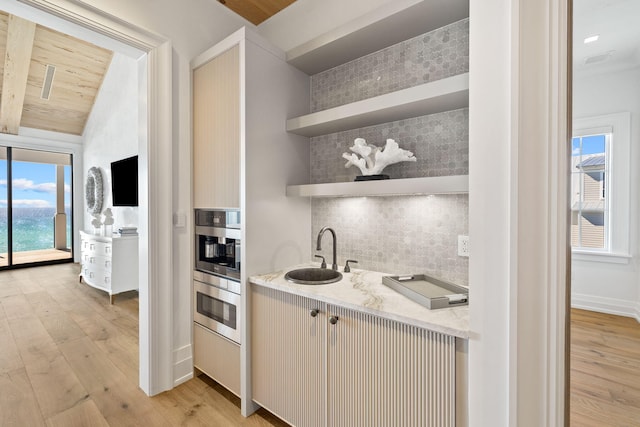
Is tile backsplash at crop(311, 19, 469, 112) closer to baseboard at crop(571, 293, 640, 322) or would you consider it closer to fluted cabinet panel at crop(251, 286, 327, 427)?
fluted cabinet panel at crop(251, 286, 327, 427)

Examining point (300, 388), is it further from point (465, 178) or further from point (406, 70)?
point (406, 70)

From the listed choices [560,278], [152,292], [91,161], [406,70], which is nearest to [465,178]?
[560,278]

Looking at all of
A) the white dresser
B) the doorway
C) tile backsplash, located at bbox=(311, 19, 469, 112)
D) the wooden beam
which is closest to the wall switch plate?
tile backsplash, located at bbox=(311, 19, 469, 112)

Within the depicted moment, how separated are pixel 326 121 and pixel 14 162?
272 inches

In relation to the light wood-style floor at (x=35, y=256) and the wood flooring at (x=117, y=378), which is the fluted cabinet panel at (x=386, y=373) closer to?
the wood flooring at (x=117, y=378)

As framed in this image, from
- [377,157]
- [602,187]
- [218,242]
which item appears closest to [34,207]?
[218,242]

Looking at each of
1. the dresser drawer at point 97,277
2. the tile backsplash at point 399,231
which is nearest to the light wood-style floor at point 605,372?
the tile backsplash at point 399,231

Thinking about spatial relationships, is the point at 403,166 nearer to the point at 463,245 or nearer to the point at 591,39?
the point at 463,245

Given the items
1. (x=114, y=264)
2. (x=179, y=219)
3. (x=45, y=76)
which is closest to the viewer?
(x=179, y=219)

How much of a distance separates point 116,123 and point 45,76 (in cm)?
123

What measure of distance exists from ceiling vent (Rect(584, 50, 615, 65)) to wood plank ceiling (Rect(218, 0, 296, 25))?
3.12 metres

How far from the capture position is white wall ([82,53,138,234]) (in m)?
4.07

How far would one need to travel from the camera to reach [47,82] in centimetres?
448

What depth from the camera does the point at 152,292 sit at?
188 cm
